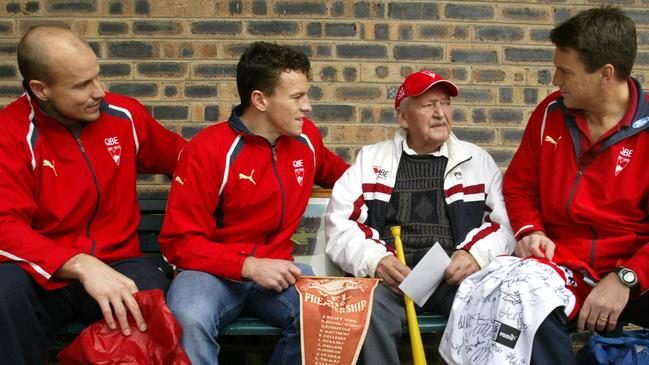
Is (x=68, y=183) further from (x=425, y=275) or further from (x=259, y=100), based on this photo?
(x=425, y=275)

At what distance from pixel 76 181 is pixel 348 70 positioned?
1.58 m

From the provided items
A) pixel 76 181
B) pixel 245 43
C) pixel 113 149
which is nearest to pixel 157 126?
pixel 113 149

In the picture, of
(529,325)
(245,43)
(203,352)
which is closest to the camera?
(529,325)

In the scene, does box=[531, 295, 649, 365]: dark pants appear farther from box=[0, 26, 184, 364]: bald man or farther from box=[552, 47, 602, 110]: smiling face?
box=[0, 26, 184, 364]: bald man

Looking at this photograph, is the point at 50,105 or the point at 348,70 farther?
the point at 348,70

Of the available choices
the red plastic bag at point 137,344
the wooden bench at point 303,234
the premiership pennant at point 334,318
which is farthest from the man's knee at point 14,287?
the premiership pennant at point 334,318

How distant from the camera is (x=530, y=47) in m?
4.04

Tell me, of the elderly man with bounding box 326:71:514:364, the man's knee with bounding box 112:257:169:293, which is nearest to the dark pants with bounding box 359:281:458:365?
the elderly man with bounding box 326:71:514:364

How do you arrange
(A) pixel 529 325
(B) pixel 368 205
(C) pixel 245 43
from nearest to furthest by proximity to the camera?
(A) pixel 529 325 → (B) pixel 368 205 → (C) pixel 245 43

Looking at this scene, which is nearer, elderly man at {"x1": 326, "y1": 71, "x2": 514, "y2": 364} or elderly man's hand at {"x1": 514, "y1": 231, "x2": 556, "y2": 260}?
elderly man's hand at {"x1": 514, "y1": 231, "x2": 556, "y2": 260}

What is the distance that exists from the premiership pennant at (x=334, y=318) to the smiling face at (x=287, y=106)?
0.71m

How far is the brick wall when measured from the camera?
12.9 feet

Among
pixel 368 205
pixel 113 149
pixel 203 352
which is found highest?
pixel 113 149

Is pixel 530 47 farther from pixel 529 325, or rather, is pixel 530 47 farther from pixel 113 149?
pixel 113 149
